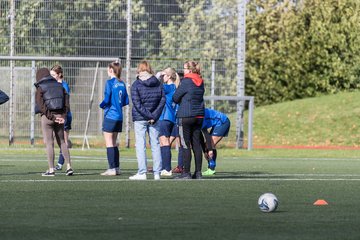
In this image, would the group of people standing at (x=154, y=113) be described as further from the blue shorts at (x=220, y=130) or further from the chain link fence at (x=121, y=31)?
the chain link fence at (x=121, y=31)

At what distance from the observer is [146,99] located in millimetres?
17781

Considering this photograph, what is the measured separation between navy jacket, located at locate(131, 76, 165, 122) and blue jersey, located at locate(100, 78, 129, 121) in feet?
4.77

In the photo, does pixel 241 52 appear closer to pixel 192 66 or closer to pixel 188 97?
pixel 192 66

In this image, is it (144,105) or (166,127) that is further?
(166,127)

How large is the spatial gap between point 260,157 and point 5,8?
8935 millimetres

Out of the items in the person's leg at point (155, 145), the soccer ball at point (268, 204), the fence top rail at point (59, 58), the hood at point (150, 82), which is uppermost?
the fence top rail at point (59, 58)

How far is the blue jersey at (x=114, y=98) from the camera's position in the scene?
19.2 meters

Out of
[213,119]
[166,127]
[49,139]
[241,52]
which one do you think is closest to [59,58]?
[241,52]

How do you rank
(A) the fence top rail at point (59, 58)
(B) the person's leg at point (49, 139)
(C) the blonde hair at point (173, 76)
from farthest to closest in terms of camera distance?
(A) the fence top rail at point (59, 58) → (C) the blonde hair at point (173, 76) → (B) the person's leg at point (49, 139)

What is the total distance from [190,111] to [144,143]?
88 cm

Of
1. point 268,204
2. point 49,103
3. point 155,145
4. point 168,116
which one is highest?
point 49,103

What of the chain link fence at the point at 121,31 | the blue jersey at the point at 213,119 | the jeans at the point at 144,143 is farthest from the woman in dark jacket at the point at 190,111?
the chain link fence at the point at 121,31

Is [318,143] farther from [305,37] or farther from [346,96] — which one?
[305,37]

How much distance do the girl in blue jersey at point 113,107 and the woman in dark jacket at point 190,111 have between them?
147 cm
